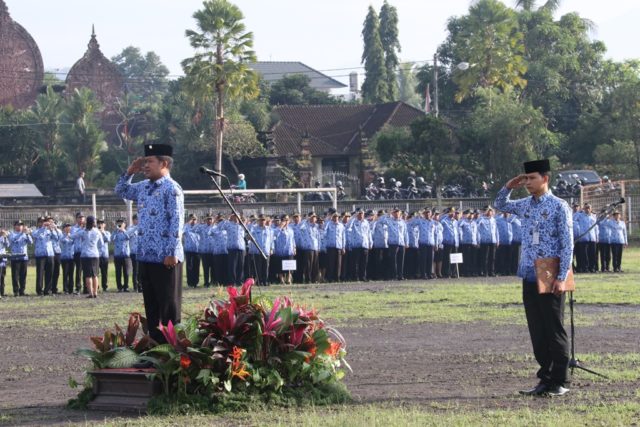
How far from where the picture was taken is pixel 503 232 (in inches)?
1357

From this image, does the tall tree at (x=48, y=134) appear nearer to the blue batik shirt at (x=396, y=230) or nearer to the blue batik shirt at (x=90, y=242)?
the blue batik shirt at (x=396, y=230)

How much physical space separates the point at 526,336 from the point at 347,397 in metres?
6.07

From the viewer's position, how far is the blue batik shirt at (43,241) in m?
30.1

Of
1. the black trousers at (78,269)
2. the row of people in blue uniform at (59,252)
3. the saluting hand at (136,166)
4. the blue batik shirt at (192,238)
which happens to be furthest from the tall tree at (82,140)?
the saluting hand at (136,166)

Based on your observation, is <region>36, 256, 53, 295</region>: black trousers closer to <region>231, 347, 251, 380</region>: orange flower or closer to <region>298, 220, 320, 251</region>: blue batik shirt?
<region>298, 220, 320, 251</region>: blue batik shirt

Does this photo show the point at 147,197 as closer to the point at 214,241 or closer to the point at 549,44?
the point at 214,241

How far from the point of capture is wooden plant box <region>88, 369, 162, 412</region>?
10141mm

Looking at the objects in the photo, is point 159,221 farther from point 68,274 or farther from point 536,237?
point 68,274

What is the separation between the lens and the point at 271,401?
10.2m

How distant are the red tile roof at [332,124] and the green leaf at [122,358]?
183 feet

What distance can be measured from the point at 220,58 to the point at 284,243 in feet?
92.0

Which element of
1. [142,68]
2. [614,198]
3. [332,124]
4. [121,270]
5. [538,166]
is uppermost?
[142,68]

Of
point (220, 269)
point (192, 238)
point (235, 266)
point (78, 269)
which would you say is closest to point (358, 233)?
point (235, 266)

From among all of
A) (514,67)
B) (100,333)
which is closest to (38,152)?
(514,67)
